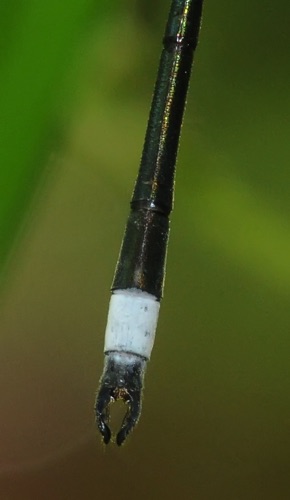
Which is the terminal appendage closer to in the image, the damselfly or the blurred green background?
the damselfly

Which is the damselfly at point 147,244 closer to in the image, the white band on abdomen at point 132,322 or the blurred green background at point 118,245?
the white band on abdomen at point 132,322

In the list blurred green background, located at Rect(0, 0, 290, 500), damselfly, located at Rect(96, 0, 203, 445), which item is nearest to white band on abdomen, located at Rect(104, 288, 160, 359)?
damselfly, located at Rect(96, 0, 203, 445)

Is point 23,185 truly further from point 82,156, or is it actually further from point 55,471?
point 55,471

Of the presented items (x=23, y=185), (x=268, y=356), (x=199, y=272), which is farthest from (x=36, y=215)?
(x=268, y=356)

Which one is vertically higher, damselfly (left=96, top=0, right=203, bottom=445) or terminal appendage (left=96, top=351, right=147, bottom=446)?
damselfly (left=96, top=0, right=203, bottom=445)

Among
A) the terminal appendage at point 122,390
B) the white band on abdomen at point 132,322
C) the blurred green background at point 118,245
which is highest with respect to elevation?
the blurred green background at point 118,245

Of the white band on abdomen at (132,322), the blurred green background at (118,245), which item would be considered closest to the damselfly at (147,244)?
the white band on abdomen at (132,322)
